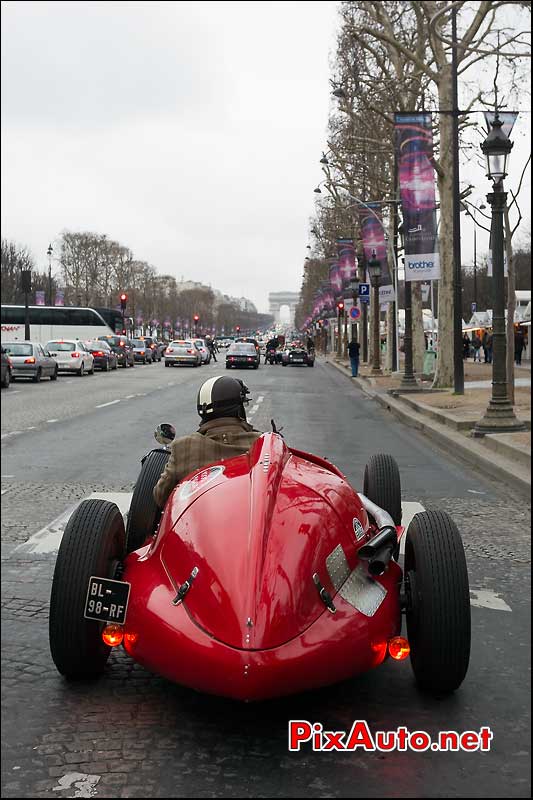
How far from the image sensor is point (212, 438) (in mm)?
4152

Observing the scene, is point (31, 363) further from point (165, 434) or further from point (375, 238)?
point (165, 434)

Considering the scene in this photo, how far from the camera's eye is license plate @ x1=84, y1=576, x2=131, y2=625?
3.48 meters

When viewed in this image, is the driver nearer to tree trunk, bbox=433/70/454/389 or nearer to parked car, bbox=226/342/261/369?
parked car, bbox=226/342/261/369

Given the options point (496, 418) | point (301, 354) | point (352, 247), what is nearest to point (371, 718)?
point (496, 418)

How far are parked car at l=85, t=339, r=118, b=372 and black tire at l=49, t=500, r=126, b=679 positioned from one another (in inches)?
1639

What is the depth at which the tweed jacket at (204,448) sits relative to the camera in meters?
4.09

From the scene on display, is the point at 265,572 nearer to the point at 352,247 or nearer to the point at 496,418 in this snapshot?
the point at 496,418

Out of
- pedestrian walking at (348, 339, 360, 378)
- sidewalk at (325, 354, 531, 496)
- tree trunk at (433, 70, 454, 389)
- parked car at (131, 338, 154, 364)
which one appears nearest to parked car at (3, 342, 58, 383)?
sidewalk at (325, 354, 531, 496)

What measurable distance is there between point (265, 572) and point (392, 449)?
10254mm

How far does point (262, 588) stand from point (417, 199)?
20.7 meters

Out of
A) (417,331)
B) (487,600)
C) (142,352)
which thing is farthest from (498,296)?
(142,352)

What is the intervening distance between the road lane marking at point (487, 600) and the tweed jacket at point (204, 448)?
5.78 ft

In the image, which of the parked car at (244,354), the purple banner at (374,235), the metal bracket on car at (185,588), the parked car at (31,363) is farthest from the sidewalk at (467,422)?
the parked car at (31,363)

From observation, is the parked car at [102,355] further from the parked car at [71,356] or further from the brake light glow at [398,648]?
the brake light glow at [398,648]
